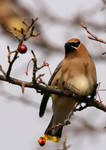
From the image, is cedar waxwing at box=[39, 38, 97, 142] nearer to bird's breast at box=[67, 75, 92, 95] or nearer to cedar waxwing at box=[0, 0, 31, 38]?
bird's breast at box=[67, 75, 92, 95]

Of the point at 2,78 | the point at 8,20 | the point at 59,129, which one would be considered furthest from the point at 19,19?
the point at 2,78

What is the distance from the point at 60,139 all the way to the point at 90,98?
129 centimetres

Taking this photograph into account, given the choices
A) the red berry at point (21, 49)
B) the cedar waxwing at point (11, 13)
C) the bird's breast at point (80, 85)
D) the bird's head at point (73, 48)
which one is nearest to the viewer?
the red berry at point (21, 49)

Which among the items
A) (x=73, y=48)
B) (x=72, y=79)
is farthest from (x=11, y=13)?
(x=72, y=79)

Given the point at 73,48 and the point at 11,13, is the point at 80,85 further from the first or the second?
the point at 11,13

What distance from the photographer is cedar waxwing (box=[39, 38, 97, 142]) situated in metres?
4.78

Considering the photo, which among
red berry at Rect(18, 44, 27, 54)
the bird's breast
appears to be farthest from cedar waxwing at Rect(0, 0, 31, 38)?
red berry at Rect(18, 44, 27, 54)

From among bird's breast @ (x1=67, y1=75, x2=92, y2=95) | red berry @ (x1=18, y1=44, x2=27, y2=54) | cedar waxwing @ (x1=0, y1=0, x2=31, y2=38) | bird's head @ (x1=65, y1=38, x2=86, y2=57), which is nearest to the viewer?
red berry @ (x1=18, y1=44, x2=27, y2=54)

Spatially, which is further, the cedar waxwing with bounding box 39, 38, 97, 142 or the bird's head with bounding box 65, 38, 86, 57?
the bird's head with bounding box 65, 38, 86, 57

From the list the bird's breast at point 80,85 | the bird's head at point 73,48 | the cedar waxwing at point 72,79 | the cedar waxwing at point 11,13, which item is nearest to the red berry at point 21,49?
the cedar waxwing at point 72,79

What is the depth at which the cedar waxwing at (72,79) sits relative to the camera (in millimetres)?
4781

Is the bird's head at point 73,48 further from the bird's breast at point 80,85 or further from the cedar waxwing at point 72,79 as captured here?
the bird's breast at point 80,85

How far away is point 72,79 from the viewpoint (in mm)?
4867

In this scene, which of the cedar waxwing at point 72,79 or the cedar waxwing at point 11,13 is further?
the cedar waxwing at point 11,13
